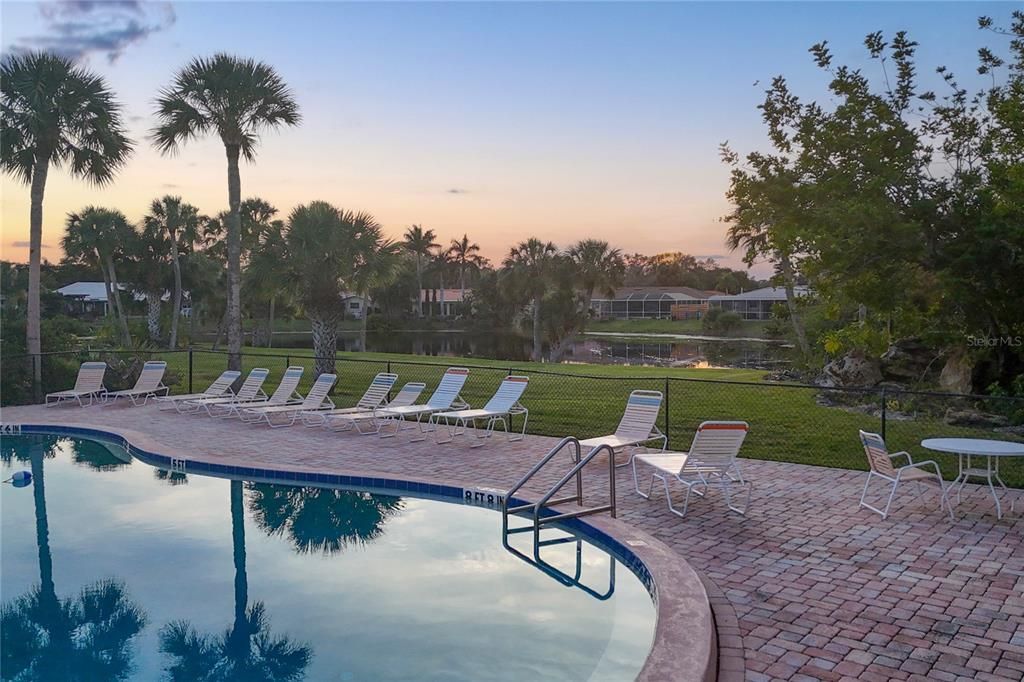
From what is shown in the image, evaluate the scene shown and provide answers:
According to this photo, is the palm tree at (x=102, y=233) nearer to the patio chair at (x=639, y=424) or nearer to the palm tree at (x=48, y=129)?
the palm tree at (x=48, y=129)

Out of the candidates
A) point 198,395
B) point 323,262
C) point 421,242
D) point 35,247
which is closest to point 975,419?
point 198,395

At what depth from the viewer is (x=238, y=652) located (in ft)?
17.2

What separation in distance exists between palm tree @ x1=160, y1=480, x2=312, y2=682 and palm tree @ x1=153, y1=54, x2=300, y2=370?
44.1ft

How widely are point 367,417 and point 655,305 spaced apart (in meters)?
66.1

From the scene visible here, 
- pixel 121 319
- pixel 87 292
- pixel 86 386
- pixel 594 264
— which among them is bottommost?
pixel 86 386

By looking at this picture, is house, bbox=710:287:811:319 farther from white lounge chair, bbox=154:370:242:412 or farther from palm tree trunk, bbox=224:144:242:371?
white lounge chair, bbox=154:370:242:412

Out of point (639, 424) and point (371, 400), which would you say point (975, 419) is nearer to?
point (639, 424)

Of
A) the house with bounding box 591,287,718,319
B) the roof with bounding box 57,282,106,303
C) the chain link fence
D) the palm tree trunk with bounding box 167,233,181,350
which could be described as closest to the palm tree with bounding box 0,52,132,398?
the chain link fence

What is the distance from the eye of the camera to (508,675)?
4777mm

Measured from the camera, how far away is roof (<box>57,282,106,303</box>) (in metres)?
60.4

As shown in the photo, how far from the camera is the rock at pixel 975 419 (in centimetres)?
1384

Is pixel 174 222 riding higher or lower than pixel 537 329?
higher

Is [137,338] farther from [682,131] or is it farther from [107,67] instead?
[682,131]

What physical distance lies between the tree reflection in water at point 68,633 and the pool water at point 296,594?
15 millimetres
